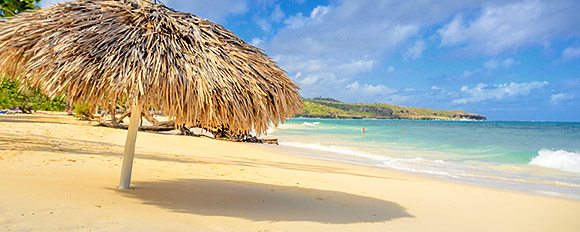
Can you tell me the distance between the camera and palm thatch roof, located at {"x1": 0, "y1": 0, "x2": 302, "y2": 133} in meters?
3.16

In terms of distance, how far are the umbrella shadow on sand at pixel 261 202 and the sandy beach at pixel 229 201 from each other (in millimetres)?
13

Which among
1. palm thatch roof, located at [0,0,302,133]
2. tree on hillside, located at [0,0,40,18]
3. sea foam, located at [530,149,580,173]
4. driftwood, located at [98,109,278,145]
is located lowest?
sea foam, located at [530,149,580,173]

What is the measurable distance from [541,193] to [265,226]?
22.2ft

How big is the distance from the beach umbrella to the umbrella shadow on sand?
91 centimetres

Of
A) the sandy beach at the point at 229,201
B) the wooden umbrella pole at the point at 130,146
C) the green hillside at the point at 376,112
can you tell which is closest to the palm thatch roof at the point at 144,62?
the wooden umbrella pole at the point at 130,146

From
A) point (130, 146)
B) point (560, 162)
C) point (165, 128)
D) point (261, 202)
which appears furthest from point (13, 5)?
point (560, 162)

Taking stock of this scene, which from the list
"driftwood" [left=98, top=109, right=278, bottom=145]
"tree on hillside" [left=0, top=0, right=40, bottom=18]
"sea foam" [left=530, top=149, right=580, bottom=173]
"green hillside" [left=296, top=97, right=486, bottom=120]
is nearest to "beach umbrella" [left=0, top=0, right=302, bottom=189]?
"tree on hillside" [left=0, top=0, right=40, bottom=18]

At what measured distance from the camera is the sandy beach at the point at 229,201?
3.17 metres

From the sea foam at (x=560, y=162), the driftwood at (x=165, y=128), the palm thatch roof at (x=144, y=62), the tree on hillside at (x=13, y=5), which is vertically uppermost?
the tree on hillside at (x=13, y=5)

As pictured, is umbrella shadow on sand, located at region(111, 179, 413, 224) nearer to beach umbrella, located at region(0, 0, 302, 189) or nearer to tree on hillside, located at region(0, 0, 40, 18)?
beach umbrella, located at region(0, 0, 302, 189)

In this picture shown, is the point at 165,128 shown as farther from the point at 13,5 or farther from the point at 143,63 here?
the point at 143,63

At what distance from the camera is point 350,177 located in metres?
7.89

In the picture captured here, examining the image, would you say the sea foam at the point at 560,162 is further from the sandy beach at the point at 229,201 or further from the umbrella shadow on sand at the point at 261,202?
the umbrella shadow on sand at the point at 261,202

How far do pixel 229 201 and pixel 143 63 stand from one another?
198 centimetres
